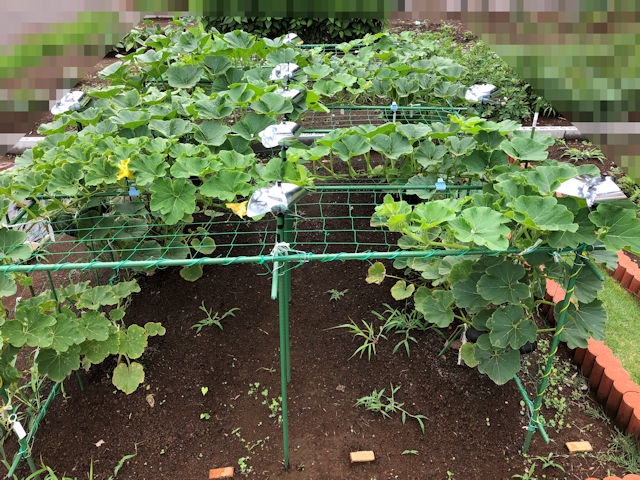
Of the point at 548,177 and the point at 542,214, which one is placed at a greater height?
the point at 548,177

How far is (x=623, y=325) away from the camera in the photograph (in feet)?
10.6

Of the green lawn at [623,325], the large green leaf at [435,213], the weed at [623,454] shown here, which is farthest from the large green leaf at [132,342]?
the green lawn at [623,325]

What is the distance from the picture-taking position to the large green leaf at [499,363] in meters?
2.23

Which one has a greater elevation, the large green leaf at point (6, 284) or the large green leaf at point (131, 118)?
the large green leaf at point (131, 118)

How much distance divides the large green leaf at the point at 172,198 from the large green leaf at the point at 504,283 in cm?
143

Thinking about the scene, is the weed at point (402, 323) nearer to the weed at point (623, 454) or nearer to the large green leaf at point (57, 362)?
the weed at point (623, 454)

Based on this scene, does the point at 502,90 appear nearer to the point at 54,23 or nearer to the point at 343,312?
the point at 343,312

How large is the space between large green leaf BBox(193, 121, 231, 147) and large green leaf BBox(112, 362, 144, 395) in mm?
1314

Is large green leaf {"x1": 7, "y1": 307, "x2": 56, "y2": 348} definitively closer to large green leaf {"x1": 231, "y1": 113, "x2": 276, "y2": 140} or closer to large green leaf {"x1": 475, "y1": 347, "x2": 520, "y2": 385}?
large green leaf {"x1": 231, "y1": 113, "x2": 276, "y2": 140}

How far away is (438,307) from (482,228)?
2.20 feet

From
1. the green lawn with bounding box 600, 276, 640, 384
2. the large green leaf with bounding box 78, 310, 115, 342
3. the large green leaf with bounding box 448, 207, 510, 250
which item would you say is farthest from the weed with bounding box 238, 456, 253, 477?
the green lawn with bounding box 600, 276, 640, 384

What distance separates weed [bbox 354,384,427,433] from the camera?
2529 mm

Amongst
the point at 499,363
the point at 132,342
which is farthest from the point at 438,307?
the point at 132,342

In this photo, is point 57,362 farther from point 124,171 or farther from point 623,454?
point 623,454
